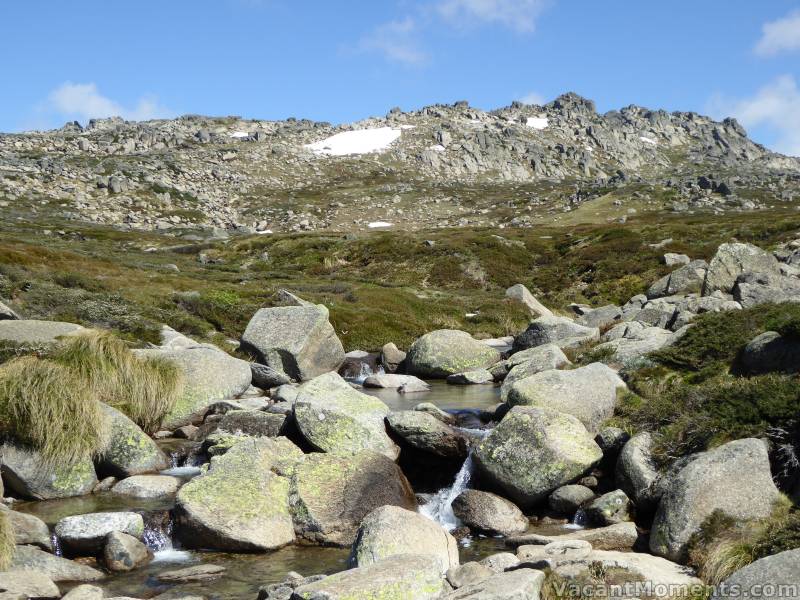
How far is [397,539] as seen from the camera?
32.9 ft

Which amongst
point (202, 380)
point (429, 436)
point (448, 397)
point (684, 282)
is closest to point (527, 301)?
point (684, 282)

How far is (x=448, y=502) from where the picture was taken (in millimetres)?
13750

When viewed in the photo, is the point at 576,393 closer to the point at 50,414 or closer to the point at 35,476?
the point at 50,414

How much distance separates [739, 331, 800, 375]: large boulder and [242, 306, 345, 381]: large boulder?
15.0 m

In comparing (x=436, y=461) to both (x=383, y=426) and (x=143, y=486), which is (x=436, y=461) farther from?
(x=143, y=486)

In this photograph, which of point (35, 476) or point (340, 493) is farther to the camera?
point (35, 476)

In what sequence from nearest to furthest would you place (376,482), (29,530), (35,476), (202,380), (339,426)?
(29,530), (35,476), (376,482), (339,426), (202,380)

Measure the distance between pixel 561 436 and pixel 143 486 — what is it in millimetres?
8668

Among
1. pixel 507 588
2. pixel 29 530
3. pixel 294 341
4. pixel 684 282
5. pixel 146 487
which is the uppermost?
pixel 684 282

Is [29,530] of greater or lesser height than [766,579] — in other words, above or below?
below

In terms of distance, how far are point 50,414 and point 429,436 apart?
806cm

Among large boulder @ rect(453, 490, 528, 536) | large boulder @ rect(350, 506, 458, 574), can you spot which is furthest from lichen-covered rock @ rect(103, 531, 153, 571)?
large boulder @ rect(453, 490, 528, 536)

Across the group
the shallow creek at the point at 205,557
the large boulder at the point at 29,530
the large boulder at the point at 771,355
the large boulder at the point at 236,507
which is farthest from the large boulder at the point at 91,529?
the large boulder at the point at 771,355

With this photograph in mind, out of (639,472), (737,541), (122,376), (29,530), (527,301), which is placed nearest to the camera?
(737,541)
